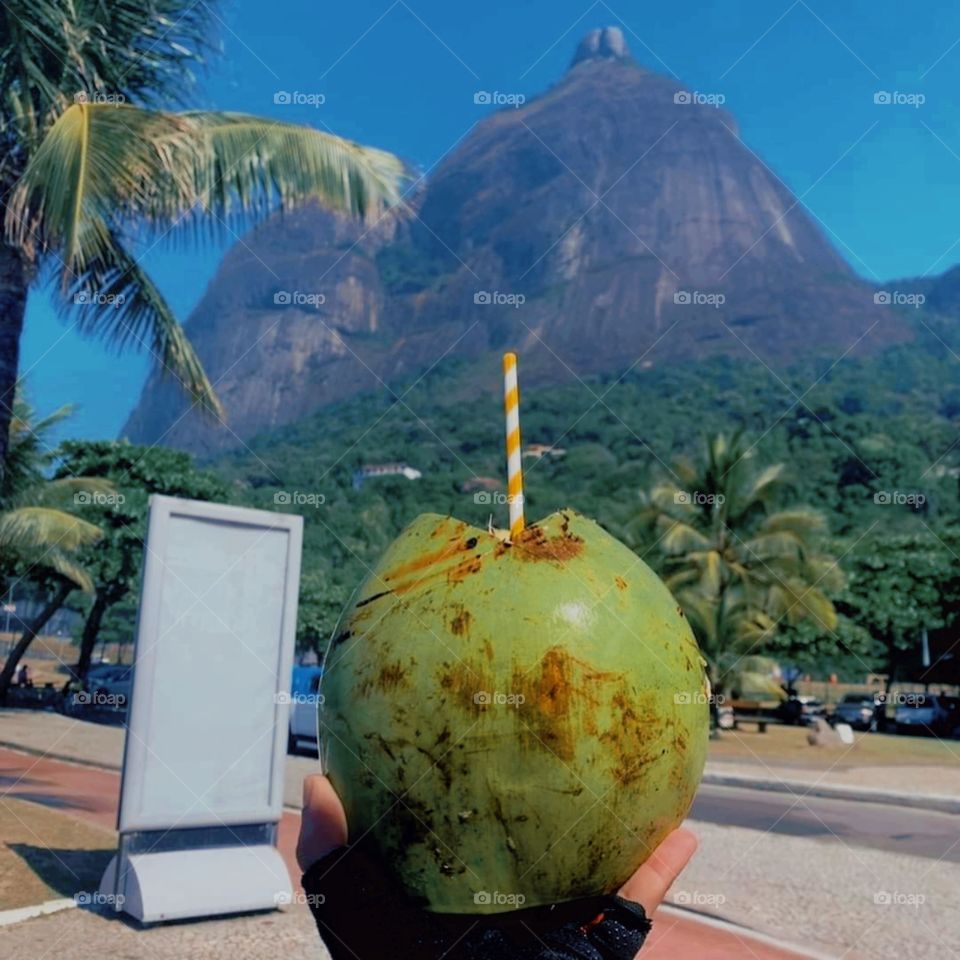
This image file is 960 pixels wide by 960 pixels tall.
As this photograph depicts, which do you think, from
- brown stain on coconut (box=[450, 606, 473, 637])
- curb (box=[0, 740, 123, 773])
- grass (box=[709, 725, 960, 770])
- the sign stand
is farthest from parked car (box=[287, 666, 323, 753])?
brown stain on coconut (box=[450, 606, 473, 637])

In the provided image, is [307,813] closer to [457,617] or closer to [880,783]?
[457,617]

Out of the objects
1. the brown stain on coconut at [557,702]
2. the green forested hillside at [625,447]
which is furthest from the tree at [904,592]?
the brown stain on coconut at [557,702]

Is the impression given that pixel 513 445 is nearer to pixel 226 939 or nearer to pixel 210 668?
pixel 226 939

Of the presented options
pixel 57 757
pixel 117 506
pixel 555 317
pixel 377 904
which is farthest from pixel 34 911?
pixel 555 317

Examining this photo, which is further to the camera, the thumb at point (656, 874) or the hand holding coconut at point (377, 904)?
the thumb at point (656, 874)

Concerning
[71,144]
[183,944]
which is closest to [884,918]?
[183,944]

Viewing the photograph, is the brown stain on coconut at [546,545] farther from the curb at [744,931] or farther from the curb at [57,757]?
the curb at [57,757]
